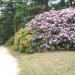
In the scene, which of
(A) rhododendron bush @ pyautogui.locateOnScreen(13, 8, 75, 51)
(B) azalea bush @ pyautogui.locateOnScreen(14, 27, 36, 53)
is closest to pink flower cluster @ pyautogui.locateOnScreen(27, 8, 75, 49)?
(A) rhododendron bush @ pyautogui.locateOnScreen(13, 8, 75, 51)

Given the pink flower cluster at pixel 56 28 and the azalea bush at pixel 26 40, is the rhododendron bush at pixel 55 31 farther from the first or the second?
the azalea bush at pixel 26 40

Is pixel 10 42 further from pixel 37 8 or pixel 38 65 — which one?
pixel 38 65

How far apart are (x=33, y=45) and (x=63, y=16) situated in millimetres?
2781

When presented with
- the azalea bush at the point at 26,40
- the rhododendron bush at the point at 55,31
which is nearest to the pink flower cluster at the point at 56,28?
the rhododendron bush at the point at 55,31

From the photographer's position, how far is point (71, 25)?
20016mm

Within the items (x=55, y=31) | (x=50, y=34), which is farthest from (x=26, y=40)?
(x=55, y=31)

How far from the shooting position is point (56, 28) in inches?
795

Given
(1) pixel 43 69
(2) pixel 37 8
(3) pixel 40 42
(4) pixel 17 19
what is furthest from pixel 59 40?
(4) pixel 17 19

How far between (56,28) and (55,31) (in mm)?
223

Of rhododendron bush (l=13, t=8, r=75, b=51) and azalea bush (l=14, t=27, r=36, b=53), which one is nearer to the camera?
rhododendron bush (l=13, t=8, r=75, b=51)

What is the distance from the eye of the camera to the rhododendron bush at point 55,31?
1923 cm

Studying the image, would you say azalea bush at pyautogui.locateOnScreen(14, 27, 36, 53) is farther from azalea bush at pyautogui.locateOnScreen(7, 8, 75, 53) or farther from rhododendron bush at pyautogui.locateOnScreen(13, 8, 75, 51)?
rhododendron bush at pyautogui.locateOnScreen(13, 8, 75, 51)

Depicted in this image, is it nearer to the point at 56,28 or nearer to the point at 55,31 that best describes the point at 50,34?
the point at 55,31

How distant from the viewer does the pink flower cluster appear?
19.3 meters
